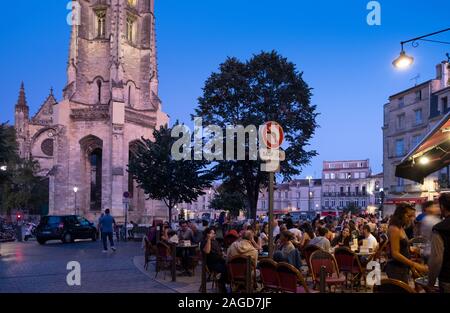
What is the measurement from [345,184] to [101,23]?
65.4 meters

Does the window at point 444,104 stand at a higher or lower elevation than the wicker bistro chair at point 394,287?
higher

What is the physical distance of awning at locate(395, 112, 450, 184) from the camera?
369 inches

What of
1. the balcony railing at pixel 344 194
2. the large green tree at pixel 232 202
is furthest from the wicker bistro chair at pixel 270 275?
the balcony railing at pixel 344 194

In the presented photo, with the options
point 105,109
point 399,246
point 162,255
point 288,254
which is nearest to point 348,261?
point 288,254

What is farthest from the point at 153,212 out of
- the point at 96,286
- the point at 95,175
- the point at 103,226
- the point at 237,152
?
the point at 96,286

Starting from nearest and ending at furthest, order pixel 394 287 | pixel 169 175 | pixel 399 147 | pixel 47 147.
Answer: pixel 394 287 < pixel 169 175 < pixel 399 147 < pixel 47 147

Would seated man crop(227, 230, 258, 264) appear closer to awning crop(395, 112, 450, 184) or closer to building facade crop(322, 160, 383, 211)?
awning crop(395, 112, 450, 184)

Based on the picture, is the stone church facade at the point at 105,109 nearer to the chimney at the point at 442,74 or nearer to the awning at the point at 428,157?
the chimney at the point at 442,74

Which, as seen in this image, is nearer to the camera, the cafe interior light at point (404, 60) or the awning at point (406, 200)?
the cafe interior light at point (404, 60)

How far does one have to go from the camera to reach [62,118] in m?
45.9

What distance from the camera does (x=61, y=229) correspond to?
2653 cm

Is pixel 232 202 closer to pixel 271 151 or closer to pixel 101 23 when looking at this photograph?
pixel 101 23

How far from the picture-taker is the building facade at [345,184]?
318 feet
